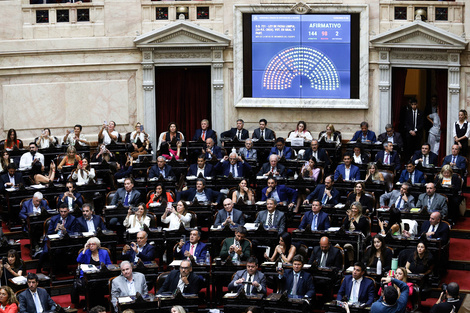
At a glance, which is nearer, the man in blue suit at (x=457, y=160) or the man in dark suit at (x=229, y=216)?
the man in dark suit at (x=229, y=216)

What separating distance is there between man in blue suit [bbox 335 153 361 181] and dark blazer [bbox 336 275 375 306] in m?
4.70

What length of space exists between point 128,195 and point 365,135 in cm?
571

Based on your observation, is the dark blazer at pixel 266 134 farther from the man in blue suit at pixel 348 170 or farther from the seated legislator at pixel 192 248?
the seated legislator at pixel 192 248

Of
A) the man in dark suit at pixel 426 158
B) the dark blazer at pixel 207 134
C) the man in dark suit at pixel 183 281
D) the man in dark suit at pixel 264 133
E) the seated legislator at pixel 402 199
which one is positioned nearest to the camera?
the man in dark suit at pixel 183 281

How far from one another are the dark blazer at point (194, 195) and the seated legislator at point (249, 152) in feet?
6.22

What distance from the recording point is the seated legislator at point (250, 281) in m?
13.9

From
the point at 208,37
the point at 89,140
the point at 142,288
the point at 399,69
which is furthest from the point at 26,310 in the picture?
the point at 399,69

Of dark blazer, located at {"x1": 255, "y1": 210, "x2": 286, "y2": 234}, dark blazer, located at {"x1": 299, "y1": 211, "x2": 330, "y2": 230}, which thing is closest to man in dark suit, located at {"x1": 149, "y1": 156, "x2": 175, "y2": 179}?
dark blazer, located at {"x1": 255, "y1": 210, "x2": 286, "y2": 234}

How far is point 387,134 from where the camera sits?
64.6 ft

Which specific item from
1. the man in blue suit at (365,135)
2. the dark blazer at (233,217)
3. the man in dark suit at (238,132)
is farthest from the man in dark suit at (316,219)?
the man in dark suit at (238,132)

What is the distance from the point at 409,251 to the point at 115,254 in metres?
5.11

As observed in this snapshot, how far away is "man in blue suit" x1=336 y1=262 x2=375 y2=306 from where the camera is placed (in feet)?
44.0

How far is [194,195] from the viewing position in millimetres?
17609

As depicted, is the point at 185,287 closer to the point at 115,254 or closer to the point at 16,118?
the point at 115,254
